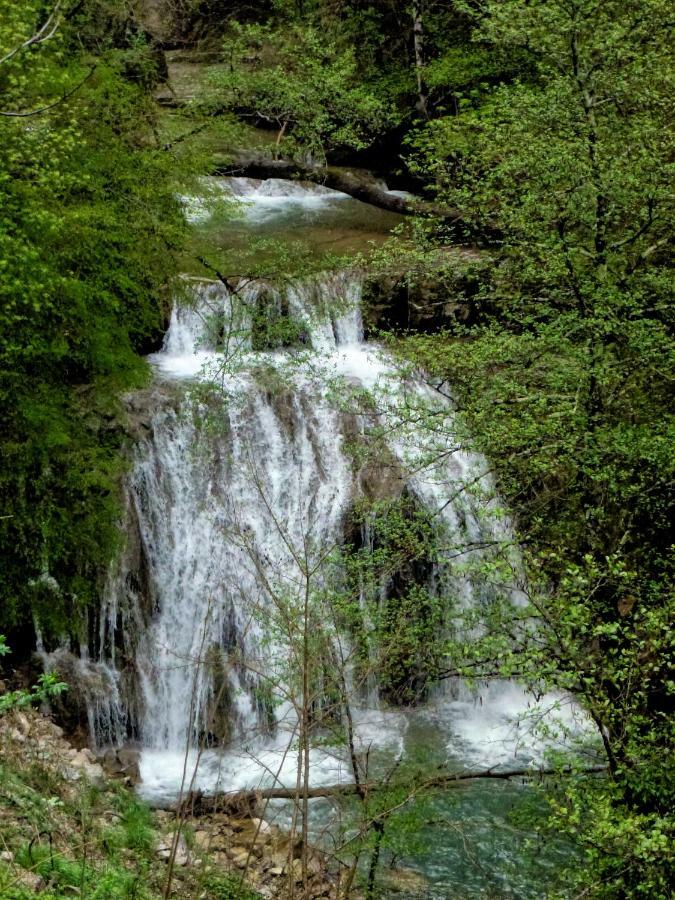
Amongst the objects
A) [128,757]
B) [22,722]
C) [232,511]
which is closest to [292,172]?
[232,511]

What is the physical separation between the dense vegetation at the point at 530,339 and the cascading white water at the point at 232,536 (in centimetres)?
82

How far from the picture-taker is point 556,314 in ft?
27.1

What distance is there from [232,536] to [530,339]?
502 cm

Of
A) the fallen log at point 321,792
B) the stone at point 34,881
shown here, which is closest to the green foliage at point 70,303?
the fallen log at point 321,792

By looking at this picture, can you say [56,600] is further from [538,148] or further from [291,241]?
[291,241]

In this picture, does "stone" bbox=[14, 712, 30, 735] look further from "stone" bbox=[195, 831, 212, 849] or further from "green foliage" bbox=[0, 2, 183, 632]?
"stone" bbox=[195, 831, 212, 849]

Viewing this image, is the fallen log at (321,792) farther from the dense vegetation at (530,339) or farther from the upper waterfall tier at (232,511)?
the upper waterfall tier at (232,511)

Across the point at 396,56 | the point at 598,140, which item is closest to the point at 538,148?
the point at 598,140

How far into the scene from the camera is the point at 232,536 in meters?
11.4

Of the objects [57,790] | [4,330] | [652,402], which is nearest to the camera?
[57,790]

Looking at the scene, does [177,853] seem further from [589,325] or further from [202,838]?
[589,325]

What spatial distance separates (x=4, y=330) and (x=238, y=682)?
5.04 meters

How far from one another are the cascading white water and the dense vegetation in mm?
825

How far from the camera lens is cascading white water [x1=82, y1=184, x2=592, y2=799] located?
10.7 meters
